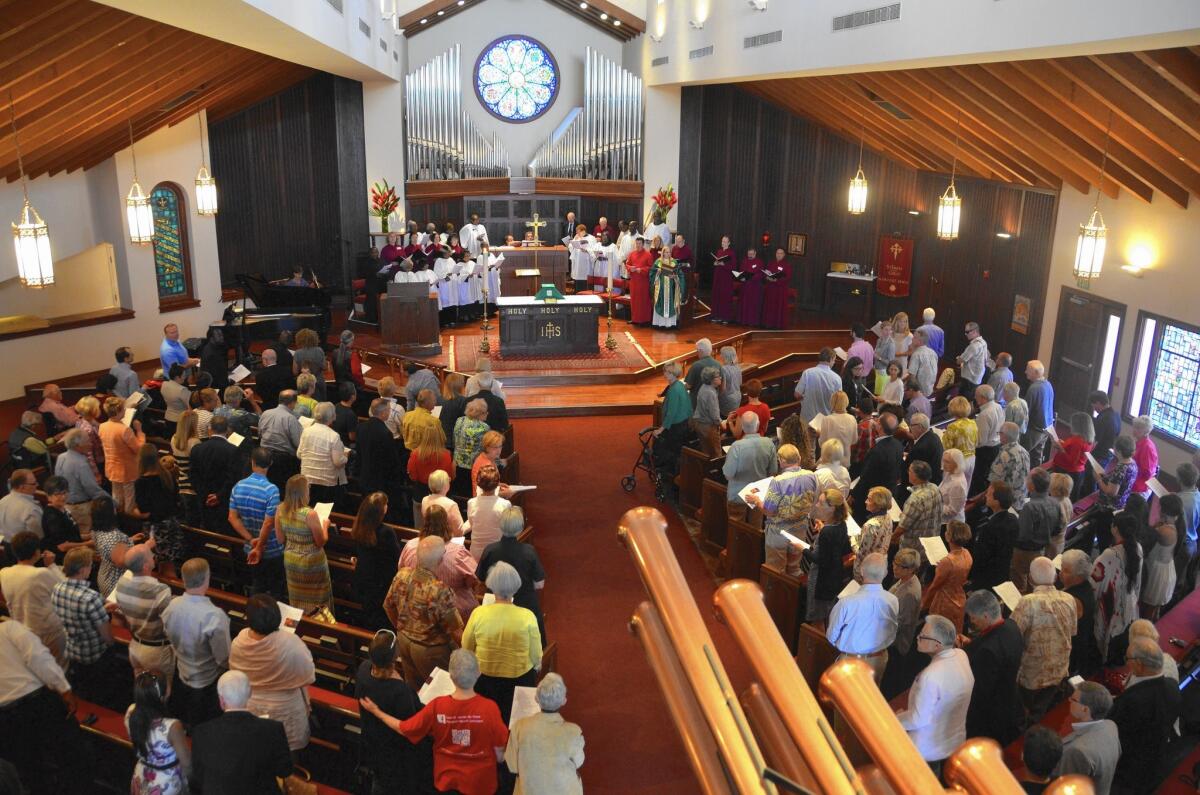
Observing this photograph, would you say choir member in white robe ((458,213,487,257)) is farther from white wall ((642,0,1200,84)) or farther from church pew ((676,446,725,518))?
church pew ((676,446,725,518))

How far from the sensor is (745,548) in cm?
784

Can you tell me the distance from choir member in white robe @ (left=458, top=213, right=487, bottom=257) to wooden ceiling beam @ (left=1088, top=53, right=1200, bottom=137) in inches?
464

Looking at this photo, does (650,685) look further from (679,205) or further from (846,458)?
(679,205)

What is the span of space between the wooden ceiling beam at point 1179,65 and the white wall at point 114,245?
489 inches

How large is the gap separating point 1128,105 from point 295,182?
1452 cm

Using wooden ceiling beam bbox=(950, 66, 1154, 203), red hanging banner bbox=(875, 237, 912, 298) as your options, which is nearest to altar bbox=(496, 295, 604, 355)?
red hanging banner bbox=(875, 237, 912, 298)

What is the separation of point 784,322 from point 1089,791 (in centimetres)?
1644

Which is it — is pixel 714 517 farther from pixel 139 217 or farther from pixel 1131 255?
pixel 139 217

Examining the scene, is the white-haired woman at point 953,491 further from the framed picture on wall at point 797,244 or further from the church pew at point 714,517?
the framed picture on wall at point 797,244

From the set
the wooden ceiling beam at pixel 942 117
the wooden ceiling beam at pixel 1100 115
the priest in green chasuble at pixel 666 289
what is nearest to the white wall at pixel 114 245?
the priest in green chasuble at pixel 666 289

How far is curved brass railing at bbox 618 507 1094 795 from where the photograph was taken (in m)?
0.67

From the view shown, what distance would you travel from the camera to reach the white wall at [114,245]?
1267 cm

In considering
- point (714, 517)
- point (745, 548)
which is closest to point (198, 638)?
point (745, 548)

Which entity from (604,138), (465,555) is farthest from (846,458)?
(604,138)
